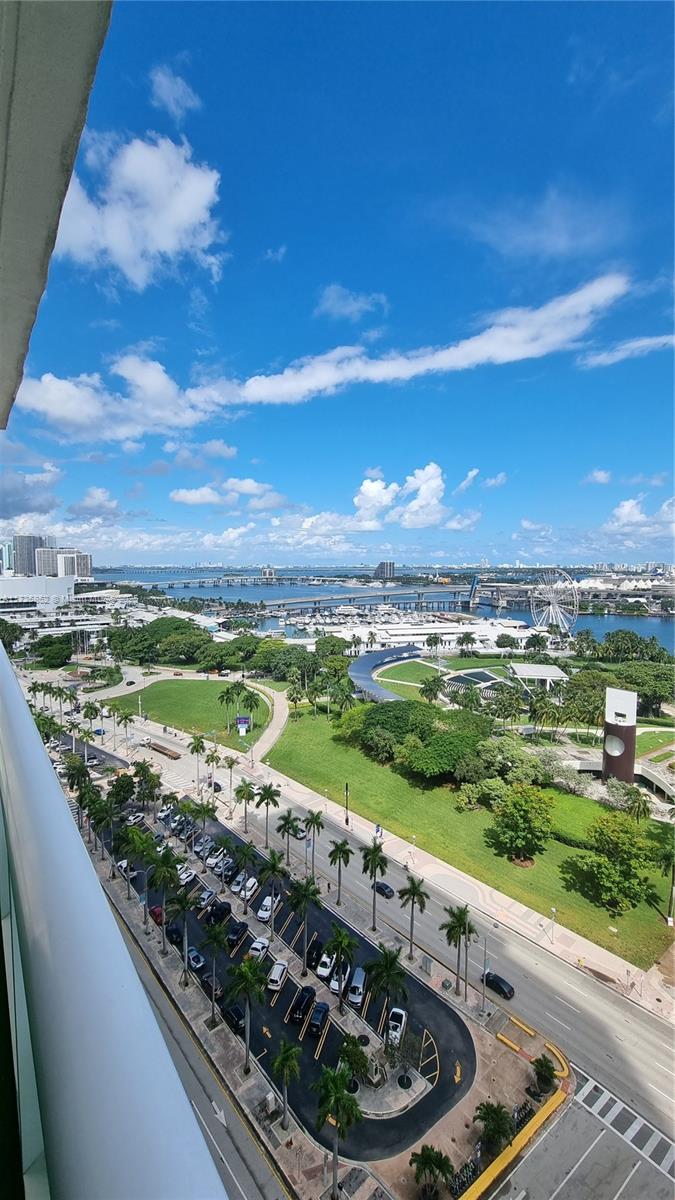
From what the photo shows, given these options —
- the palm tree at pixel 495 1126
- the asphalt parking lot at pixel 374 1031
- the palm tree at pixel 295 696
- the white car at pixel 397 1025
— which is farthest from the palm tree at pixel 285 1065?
the palm tree at pixel 295 696

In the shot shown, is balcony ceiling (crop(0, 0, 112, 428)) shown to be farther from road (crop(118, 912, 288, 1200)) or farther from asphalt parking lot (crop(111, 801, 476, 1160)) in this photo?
asphalt parking lot (crop(111, 801, 476, 1160))

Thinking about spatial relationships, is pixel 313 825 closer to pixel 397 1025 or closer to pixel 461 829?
pixel 461 829

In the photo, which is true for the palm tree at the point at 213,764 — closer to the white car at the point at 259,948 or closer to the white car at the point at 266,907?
the white car at the point at 266,907

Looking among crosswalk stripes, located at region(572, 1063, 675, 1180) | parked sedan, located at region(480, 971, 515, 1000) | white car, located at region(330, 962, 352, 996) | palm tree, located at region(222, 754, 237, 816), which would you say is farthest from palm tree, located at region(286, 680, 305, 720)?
crosswalk stripes, located at region(572, 1063, 675, 1180)

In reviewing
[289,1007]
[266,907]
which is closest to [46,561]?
[266,907]

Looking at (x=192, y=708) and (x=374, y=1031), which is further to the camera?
(x=192, y=708)

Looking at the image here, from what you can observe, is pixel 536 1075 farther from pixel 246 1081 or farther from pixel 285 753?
pixel 285 753
